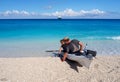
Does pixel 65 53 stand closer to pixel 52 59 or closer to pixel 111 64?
pixel 52 59

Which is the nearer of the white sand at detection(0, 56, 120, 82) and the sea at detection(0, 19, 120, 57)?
the white sand at detection(0, 56, 120, 82)

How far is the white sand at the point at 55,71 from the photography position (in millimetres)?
7723

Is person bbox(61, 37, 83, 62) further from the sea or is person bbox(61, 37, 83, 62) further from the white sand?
the sea

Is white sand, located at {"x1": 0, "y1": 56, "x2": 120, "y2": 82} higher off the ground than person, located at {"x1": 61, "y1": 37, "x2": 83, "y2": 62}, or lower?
lower

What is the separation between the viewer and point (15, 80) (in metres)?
7.58

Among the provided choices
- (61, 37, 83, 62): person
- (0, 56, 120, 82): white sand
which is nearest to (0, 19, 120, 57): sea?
(61, 37, 83, 62): person

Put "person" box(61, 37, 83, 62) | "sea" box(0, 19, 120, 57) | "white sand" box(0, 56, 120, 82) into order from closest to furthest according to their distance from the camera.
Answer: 1. "white sand" box(0, 56, 120, 82)
2. "person" box(61, 37, 83, 62)
3. "sea" box(0, 19, 120, 57)

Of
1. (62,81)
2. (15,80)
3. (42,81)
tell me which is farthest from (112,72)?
(15,80)

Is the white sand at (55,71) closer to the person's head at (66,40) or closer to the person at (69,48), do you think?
the person at (69,48)

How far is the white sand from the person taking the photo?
772cm

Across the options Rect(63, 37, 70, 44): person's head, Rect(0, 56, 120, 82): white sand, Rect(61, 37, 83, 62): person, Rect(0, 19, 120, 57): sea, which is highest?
Rect(63, 37, 70, 44): person's head

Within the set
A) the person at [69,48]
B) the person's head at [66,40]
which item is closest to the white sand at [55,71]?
the person at [69,48]

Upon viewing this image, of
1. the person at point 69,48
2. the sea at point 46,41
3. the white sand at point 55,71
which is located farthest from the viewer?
the sea at point 46,41

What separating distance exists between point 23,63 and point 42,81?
165cm
